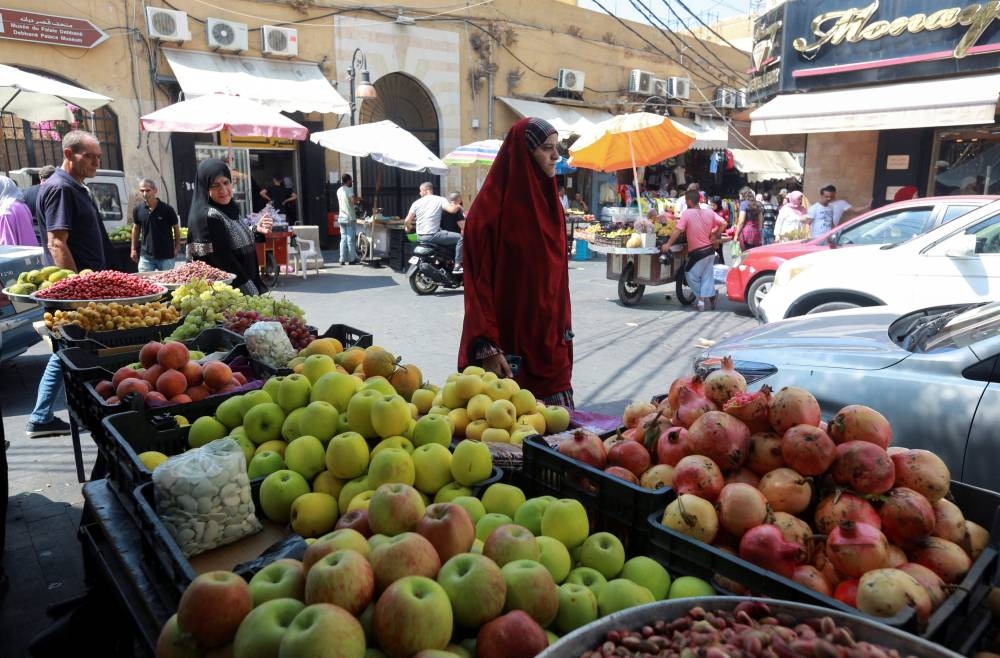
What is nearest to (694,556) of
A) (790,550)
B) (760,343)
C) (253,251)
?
(790,550)

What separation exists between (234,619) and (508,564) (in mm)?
Answer: 571

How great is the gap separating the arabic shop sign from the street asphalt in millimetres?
6646

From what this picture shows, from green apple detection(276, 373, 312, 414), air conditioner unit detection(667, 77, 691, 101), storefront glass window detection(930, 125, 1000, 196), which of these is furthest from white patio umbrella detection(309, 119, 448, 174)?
air conditioner unit detection(667, 77, 691, 101)

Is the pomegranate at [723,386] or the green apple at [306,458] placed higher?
the pomegranate at [723,386]

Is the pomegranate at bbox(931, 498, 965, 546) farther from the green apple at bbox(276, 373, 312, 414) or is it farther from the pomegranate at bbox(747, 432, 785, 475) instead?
the green apple at bbox(276, 373, 312, 414)

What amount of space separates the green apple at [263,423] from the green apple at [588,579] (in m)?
1.23

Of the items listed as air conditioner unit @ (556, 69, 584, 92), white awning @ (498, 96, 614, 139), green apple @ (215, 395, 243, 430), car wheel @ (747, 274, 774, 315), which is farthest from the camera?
air conditioner unit @ (556, 69, 584, 92)

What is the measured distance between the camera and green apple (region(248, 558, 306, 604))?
141 centimetres

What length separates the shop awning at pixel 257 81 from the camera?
14.9 meters

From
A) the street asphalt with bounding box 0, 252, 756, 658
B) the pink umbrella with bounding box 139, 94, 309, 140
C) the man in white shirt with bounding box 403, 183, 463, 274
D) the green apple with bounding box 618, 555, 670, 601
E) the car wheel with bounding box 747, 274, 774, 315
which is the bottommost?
the street asphalt with bounding box 0, 252, 756, 658

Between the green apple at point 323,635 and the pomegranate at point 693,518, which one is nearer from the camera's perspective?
the green apple at point 323,635

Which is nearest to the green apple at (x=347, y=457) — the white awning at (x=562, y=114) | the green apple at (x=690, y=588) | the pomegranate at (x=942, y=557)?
the green apple at (x=690, y=588)

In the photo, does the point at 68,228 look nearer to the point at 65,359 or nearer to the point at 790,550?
the point at 65,359

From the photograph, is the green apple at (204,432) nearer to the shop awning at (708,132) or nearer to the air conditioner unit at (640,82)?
the shop awning at (708,132)
